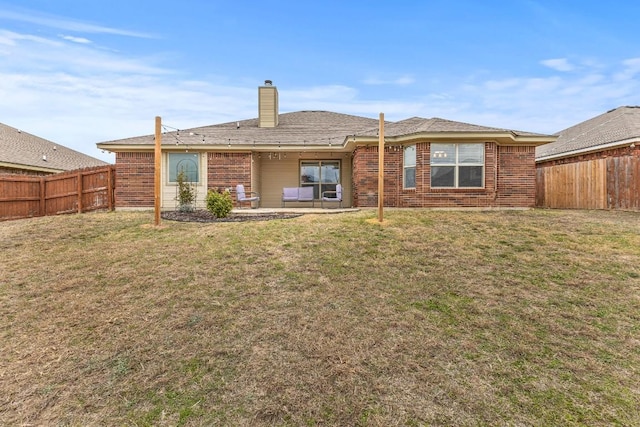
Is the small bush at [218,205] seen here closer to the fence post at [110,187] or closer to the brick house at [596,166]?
the fence post at [110,187]

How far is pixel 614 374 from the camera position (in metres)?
3.33

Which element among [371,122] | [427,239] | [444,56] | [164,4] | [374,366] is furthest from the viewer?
[371,122]

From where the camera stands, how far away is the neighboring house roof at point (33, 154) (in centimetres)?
1580

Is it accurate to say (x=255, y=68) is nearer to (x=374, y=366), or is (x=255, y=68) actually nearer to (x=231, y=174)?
(x=231, y=174)

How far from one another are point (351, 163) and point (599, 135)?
11158 mm

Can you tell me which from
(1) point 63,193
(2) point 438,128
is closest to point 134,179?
(1) point 63,193

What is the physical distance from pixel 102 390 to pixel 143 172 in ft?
40.2

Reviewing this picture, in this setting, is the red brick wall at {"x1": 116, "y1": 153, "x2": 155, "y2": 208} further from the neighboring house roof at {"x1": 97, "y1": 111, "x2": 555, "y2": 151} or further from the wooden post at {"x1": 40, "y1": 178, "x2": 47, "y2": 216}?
the wooden post at {"x1": 40, "y1": 178, "x2": 47, "y2": 216}

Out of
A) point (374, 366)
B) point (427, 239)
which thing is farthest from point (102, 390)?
point (427, 239)

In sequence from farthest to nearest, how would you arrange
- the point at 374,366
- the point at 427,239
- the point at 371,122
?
the point at 371,122, the point at 427,239, the point at 374,366

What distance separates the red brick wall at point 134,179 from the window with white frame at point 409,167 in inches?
410

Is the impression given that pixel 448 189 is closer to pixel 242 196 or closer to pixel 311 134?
pixel 311 134

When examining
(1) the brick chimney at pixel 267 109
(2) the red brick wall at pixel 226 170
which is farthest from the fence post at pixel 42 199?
(1) the brick chimney at pixel 267 109

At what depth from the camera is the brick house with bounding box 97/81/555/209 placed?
12281 millimetres
